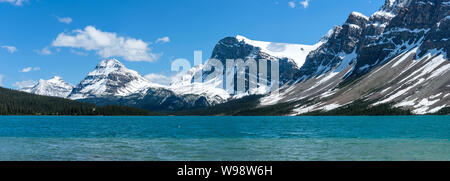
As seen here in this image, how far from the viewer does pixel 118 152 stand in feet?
173
